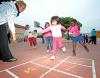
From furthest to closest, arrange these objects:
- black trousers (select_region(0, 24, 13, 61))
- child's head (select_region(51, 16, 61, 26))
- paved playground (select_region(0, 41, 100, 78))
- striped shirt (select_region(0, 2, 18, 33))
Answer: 1. child's head (select_region(51, 16, 61, 26))
2. black trousers (select_region(0, 24, 13, 61))
3. striped shirt (select_region(0, 2, 18, 33))
4. paved playground (select_region(0, 41, 100, 78))

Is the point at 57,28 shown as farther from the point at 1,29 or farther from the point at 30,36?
the point at 30,36

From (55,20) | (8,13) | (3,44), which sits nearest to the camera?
(8,13)

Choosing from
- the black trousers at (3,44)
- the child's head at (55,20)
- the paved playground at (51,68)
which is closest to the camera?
the paved playground at (51,68)

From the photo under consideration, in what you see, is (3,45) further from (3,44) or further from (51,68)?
(51,68)

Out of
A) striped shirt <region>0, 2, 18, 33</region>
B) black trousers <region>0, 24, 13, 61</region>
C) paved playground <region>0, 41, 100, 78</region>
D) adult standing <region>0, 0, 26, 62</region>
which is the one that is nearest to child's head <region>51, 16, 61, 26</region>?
adult standing <region>0, 0, 26, 62</region>

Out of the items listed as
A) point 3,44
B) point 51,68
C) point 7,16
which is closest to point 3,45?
point 3,44

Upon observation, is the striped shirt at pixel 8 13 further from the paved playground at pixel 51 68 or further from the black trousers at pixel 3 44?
the paved playground at pixel 51 68

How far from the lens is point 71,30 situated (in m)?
4.56

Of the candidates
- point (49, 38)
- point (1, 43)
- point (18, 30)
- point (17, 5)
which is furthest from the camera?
point (18, 30)

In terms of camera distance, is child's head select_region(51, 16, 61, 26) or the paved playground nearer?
the paved playground

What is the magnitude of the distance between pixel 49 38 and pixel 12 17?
328 cm

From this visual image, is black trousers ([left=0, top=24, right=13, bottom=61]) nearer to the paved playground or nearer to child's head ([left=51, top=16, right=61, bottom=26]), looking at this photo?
the paved playground

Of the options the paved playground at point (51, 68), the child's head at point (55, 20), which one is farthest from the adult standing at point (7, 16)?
the child's head at point (55, 20)

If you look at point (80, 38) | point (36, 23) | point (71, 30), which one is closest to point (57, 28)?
point (71, 30)
